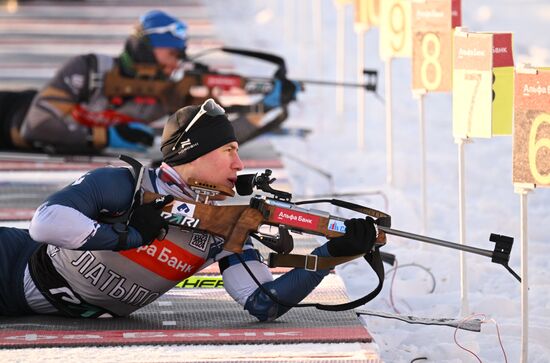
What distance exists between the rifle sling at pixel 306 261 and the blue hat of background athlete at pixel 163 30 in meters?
4.80

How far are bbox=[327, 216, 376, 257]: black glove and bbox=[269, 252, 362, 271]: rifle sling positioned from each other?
5 cm

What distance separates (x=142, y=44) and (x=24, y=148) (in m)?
1.10

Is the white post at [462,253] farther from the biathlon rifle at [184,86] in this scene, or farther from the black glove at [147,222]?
the biathlon rifle at [184,86]

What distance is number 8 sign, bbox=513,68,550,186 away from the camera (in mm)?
4957

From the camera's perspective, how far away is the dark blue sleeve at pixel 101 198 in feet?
15.8

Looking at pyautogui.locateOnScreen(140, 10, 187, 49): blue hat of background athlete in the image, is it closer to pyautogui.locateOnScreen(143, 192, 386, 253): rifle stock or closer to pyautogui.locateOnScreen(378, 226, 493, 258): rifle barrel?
pyautogui.locateOnScreen(143, 192, 386, 253): rifle stock

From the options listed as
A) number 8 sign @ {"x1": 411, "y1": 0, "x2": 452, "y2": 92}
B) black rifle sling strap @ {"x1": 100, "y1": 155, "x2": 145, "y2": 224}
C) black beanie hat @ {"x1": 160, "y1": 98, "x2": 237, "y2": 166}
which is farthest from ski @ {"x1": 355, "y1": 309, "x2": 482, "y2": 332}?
number 8 sign @ {"x1": 411, "y1": 0, "x2": 452, "y2": 92}

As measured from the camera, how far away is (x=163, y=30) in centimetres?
967

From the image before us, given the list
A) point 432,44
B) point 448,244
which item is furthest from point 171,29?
point 448,244

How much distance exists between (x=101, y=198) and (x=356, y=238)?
0.92m

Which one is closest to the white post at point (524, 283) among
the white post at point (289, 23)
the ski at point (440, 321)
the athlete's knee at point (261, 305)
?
the ski at point (440, 321)

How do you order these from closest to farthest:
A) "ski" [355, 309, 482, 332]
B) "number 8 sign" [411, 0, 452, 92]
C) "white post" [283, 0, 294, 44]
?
"ski" [355, 309, 482, 332] < "number 8 sign" [411, 0, 452, 92] < "white post" [283, 0, 294, 44]

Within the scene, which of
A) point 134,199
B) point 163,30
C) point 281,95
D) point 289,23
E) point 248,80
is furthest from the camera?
Result: point 289,23

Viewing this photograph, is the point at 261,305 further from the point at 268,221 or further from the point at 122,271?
the point at 122,271
